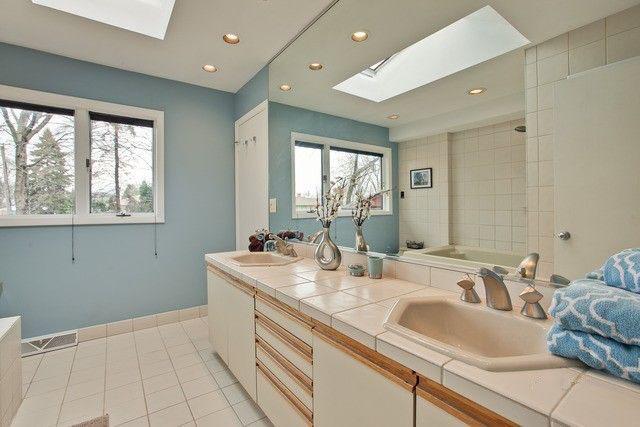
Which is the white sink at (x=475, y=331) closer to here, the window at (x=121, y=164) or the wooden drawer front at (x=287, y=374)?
the wooden drawer front at (x=287, y=374)

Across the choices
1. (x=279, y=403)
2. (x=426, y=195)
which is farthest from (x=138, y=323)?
(x=426, y=195)

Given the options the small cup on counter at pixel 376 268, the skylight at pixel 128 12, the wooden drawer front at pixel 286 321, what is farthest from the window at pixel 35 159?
the small cup on counter at pixel 376 268

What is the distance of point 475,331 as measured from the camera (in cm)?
102

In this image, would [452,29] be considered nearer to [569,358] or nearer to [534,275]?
[534,275]

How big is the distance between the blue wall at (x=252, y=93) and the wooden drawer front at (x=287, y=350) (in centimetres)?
199

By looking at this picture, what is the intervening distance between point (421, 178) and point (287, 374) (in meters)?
1.13

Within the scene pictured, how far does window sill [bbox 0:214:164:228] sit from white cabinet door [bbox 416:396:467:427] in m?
2.91

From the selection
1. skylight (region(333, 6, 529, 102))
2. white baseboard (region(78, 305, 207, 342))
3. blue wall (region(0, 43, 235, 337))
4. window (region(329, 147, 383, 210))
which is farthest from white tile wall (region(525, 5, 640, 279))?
white baseboard (region(78, 305, 207, 342))

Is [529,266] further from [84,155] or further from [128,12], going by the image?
[84,155]

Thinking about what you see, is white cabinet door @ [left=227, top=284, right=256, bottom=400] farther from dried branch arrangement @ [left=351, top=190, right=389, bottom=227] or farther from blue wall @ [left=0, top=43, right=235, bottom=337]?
blue wall @ [left=0, top=43, right=235, bottom=337]

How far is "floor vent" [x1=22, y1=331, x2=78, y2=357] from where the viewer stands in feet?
7.61

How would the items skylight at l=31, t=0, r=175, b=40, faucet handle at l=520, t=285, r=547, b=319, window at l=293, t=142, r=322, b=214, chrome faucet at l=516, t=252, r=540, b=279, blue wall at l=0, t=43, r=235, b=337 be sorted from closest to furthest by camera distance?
faucet handle at l=520, t=285, r=547, b=319 < chrome faucet at l=516, t=252, r=540, b=279 < skylight at l=31, t=0, r=175, b=40 < window at l=293, t=142, r=322, b=214 < blue wall at l=0, t=43, r=235, b=337

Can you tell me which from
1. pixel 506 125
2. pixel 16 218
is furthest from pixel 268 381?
pixel 16 218

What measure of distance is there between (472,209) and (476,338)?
0.51 metres
